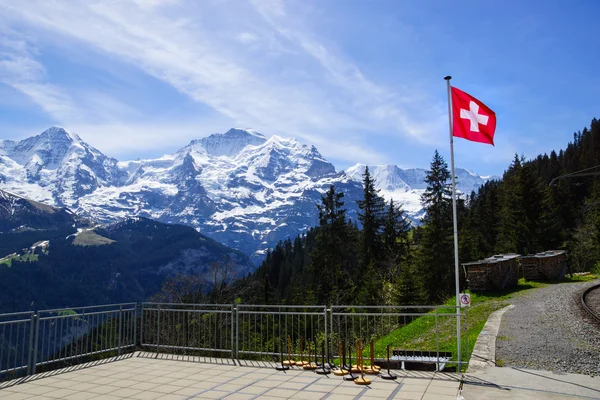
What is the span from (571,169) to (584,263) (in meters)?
52.2

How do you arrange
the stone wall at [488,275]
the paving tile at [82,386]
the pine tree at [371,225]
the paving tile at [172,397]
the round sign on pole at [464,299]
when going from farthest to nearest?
the pine tree at [371,225]
the stone wall at [488,275]
the round sign on pole at [464,299]
the paving tile at [82,386]
the paving tile at [172,397]

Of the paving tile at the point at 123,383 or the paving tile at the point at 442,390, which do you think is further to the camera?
the paving tile at the point at 123,383

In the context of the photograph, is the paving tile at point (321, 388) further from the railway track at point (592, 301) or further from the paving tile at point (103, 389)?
the railway track at point (592, 301)

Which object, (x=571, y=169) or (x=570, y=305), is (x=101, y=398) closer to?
(x=570, y=305)

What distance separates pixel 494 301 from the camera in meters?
21.5

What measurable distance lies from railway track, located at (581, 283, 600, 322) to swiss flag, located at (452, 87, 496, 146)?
8.54m

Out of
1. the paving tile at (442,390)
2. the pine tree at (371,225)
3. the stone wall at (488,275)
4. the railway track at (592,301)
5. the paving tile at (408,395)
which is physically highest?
the pine tree at (371,225)

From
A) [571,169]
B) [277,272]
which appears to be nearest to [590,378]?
[571,169]

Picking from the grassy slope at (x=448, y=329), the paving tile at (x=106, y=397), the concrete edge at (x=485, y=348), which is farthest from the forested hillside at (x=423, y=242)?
the paving tile at (x=106, y=397)

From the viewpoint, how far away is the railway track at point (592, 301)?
15.9 m

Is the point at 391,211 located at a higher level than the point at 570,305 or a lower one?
higher

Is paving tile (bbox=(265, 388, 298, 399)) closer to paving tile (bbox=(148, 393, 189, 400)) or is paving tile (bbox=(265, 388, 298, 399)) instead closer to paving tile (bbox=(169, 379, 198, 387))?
paving tile (bbox=(148, 393, 189, 400))

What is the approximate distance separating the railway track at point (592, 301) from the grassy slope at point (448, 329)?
3019mm

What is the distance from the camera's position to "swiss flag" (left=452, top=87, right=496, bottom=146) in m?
10.6
